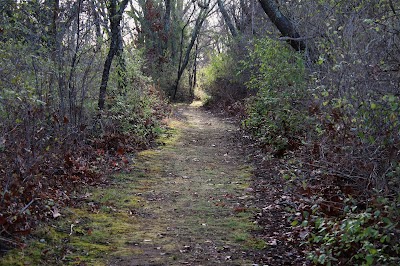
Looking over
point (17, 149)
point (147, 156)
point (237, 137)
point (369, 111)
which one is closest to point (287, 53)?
point (237, 137)

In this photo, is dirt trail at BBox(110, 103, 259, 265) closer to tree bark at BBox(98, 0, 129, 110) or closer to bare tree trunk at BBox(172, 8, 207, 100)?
tree bark at BBox(98, 0, 129, 110)

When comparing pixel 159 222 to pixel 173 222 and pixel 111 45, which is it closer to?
pixel 173 222

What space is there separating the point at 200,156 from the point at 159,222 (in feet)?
16.5

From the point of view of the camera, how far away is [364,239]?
4395mm

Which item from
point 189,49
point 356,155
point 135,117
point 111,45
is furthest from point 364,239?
point 189,49

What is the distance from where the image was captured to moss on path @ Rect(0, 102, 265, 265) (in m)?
5.04

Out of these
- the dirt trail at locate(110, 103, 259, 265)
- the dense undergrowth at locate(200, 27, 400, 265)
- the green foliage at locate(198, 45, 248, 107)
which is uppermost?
the green foliage at locate(198, 45, 248, 107)

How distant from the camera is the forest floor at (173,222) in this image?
5047 mm

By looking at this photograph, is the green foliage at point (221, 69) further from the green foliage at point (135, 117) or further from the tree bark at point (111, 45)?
the tree bark at point (111, 45)

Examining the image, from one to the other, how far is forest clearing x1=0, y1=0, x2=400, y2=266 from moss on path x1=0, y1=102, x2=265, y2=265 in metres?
0.03

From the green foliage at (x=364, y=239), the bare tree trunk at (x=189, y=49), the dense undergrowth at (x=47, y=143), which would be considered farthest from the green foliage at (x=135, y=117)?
the bare tree trunk at (x=189, y=49)

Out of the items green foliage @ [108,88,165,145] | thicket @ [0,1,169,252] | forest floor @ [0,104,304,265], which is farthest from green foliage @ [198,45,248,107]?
forest floor @ [0,104,304,265]

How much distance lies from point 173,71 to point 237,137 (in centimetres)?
1352

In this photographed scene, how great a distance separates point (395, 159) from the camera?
4805 mm
